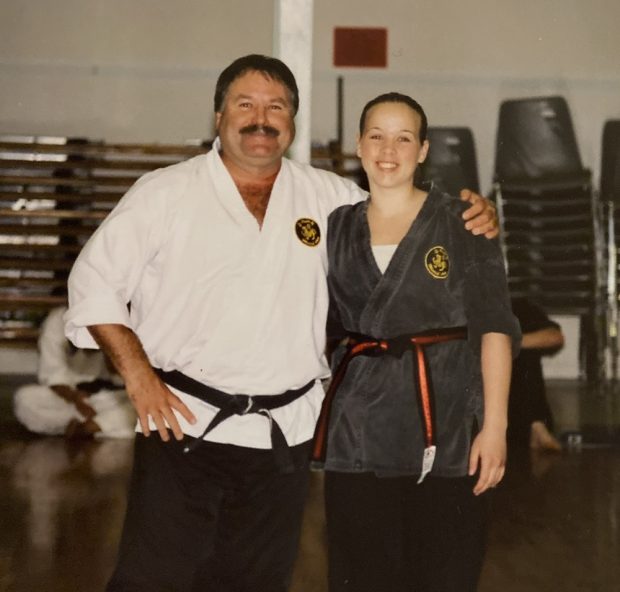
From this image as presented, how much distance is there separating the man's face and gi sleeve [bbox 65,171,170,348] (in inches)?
7.5

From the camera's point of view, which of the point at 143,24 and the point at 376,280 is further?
the point at 143,24

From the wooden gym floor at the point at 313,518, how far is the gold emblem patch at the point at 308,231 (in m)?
1.35

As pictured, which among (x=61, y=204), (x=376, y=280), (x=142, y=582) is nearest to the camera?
(x=376, y=280)

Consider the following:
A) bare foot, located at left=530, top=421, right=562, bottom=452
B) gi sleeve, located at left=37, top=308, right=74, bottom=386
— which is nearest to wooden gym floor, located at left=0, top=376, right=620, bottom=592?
bare foot, located at left=530, top=421, right=562, bottom=452

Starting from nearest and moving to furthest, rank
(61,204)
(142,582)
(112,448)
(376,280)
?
(376,280) → (142,582) → (112,448) → (61,204)

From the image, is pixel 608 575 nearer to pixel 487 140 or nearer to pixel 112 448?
pixel 112 448

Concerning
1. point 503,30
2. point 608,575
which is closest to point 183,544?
point 608,575

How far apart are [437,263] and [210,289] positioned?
471 mm

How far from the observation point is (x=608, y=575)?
138 inches

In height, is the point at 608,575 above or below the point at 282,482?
below

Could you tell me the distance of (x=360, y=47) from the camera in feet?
24.4

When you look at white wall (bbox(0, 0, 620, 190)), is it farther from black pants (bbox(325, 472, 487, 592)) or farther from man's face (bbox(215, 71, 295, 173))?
black pants (bbox(325, 472, 487, 592))

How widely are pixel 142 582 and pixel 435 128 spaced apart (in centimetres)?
547

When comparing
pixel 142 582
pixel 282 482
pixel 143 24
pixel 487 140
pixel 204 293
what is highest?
pixel 143 24
